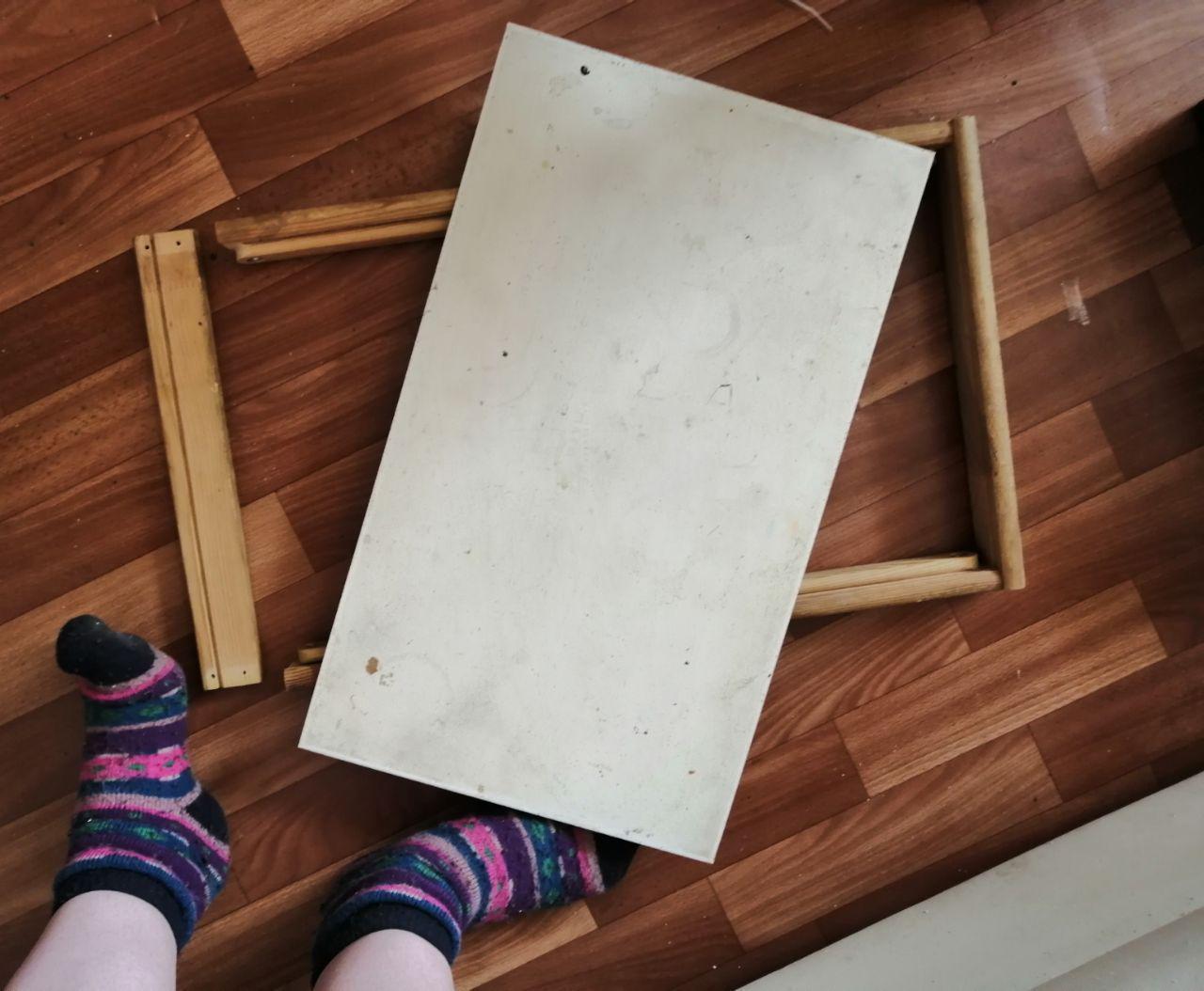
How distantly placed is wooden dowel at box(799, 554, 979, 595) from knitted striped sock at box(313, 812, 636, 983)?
285mm

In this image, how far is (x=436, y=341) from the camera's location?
794 millimetres

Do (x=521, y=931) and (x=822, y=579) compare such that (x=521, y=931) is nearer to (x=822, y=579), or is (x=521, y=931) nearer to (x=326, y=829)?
(x=326, y=829)

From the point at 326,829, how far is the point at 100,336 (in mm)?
475

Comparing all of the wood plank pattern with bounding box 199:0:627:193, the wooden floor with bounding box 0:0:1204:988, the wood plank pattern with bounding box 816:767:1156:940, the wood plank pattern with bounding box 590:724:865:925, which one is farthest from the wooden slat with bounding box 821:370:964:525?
the wood plank pattern with bounding box 199:0:627:193

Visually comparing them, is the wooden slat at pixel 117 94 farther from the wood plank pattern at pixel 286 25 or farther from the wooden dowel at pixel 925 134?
the wooden dowel at pixel 925 134

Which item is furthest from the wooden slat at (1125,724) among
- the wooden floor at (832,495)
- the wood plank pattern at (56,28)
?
the wood plank pattern at (56,28)

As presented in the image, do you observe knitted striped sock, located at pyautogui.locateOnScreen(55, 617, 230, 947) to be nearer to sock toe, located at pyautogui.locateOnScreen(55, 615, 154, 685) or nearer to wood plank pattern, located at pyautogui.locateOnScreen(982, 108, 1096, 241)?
sock toe, located at pyautogui.locateOnScreen(55, 615, 154, 685)

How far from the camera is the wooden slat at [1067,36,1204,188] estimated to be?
2.82 ft

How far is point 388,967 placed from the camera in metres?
0.71

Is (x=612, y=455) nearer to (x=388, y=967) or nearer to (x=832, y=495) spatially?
(x=832, y=495)

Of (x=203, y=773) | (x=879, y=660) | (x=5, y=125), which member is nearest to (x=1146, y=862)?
(x=879, y=660)

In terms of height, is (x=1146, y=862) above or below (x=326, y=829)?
below

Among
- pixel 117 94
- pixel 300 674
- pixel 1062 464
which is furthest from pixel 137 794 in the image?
pixel 1062 464

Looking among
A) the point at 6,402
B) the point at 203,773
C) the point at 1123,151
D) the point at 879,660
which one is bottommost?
the point at 879,660
